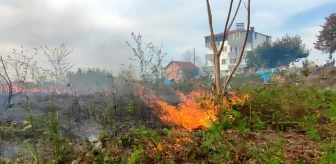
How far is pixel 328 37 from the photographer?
20.7 metres

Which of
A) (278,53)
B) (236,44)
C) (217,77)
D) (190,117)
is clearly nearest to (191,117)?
(190,117)

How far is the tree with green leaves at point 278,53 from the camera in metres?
22.0

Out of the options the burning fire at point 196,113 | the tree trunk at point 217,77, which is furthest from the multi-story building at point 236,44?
the burning fire at point 196,113

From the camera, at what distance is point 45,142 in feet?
9.12

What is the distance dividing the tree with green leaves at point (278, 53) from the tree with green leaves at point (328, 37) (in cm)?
150

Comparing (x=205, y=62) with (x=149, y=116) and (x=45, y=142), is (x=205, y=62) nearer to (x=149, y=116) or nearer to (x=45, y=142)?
(x=149, y=116)

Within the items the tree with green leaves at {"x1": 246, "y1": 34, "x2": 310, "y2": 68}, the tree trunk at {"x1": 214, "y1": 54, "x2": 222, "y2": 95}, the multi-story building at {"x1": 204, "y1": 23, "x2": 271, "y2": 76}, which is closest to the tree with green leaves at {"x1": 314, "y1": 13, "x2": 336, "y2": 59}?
the tree with green leaves at {"x1": 246, "y1": 34, "x2": 310, "y2": 68}

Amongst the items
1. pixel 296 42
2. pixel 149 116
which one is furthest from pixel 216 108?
pixel 296 42

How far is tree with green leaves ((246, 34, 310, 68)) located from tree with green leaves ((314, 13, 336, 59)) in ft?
4.91

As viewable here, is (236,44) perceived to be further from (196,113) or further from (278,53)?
(196,113)

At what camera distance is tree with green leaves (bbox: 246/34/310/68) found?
866 inches

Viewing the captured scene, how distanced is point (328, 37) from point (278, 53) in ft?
11.4

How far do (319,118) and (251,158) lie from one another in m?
1.89

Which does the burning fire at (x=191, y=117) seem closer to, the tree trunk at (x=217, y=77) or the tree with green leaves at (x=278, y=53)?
the tree trunk at (x=217, y=77)
